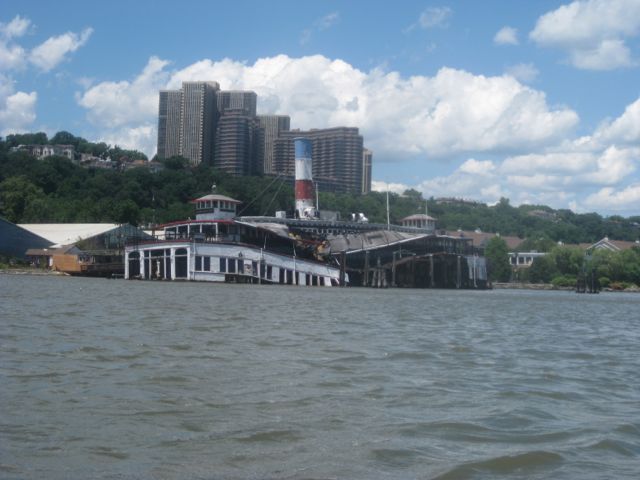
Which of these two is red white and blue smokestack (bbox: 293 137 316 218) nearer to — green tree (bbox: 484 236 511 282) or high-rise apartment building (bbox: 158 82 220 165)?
green tree (bbox: 484 236 511 282)

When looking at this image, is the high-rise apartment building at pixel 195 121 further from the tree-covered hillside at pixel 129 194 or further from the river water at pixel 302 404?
the river water at pixel 302 404

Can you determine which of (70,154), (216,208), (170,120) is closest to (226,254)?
(216,208)

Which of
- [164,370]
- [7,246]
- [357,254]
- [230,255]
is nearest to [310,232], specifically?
[357,254]

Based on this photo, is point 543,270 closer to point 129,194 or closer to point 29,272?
point 129,194

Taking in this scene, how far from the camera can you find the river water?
27.5ft

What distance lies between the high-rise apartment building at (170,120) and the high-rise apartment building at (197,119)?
3713mm

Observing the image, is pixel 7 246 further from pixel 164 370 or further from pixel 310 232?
pixel 164 370

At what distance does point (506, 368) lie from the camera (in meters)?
16.2

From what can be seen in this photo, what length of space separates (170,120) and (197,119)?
12.3 meters

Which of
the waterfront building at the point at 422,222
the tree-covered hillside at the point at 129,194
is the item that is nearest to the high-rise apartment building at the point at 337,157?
the tree-covered hillside at the point at 129,194

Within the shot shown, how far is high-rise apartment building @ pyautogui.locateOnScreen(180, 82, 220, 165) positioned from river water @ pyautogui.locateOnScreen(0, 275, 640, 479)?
16427cm

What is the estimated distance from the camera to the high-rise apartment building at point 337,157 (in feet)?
615

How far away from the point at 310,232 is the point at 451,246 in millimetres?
14896

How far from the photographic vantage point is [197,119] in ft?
607
